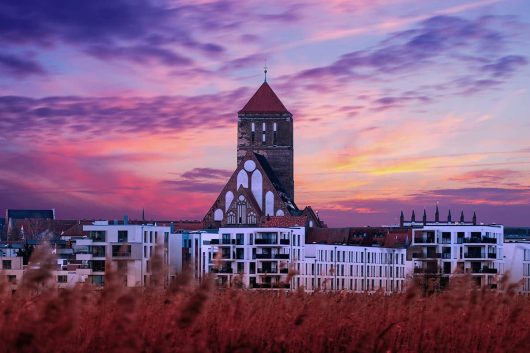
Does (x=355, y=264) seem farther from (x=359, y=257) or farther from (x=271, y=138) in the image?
(x=271, y=138)

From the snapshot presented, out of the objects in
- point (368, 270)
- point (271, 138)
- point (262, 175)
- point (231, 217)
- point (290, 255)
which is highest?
point (271, 138)

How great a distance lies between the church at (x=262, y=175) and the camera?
12112 cm

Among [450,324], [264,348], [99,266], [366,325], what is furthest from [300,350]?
[99,266]

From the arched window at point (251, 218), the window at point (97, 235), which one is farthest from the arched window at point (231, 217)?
the window at point (97, 235)

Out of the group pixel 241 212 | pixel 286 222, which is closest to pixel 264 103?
pixel 241 212

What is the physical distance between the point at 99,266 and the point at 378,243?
3717 cm

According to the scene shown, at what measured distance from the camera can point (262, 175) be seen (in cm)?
12525

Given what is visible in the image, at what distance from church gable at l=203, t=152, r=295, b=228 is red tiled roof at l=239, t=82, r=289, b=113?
52.1 feet

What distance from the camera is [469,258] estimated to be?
3435 inches

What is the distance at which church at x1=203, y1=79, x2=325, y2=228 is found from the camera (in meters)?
121

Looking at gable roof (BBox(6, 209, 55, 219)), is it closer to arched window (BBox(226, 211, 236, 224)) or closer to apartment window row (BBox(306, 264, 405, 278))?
arched window (BBox(226, 211, 236, 224))

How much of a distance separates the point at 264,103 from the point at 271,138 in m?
7.16

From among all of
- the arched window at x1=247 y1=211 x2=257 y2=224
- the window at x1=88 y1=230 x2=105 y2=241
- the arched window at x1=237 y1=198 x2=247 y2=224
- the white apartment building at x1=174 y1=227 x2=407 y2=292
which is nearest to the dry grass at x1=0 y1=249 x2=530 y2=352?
the window at x1=88 y1=230 x2=105 y2=241

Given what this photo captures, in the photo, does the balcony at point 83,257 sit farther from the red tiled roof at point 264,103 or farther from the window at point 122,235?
the red tiled roof at point 264,103
